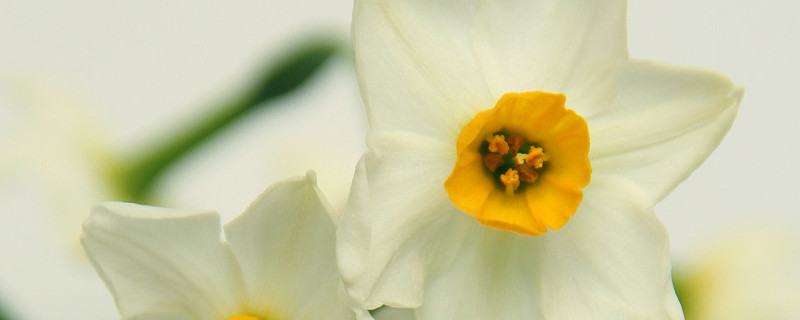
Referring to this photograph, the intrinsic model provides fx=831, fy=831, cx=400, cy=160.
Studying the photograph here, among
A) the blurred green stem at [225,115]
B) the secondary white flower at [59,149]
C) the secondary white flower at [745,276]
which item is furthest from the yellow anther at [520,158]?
the secondary white flower at [59,149]

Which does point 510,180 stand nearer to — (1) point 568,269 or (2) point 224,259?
(1) point 568,269

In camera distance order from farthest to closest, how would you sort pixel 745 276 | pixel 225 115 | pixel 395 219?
pixel 745 276
pixel 225 115
pixel 395 219

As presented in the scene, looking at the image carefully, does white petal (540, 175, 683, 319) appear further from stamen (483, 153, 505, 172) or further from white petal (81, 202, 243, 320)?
white petal (81, 202, 243, 320)

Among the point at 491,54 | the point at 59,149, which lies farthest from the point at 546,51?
the point at 59,149

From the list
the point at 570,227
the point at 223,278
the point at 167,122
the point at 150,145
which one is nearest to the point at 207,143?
the point at 150,145

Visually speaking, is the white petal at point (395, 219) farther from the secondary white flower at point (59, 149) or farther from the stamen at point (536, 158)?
the secondary white flower at point (59, 149)

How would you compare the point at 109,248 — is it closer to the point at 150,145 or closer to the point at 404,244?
the point at 404,244
